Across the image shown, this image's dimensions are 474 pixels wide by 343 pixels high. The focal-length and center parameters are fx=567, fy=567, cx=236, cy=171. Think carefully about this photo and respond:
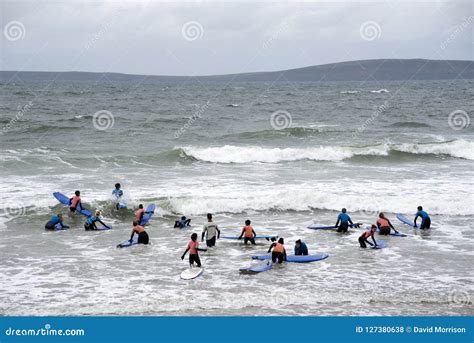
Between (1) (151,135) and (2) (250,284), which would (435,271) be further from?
(1) (151,135)

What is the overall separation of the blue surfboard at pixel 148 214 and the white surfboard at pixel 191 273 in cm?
682

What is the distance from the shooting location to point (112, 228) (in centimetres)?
2241

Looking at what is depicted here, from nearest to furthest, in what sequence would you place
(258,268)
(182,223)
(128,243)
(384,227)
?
(258,268)
(128,243)
(384,227)
(182,223)

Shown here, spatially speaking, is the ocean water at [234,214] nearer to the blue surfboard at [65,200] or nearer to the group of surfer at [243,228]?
the blue surfboard at [65,200]

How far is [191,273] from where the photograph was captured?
16094 millimetres

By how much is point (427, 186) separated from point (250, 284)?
53.9 ft

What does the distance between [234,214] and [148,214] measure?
3741 millimetres

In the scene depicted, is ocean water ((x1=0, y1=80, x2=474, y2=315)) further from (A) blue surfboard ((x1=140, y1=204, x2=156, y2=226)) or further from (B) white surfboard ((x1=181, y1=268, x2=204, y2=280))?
(A) blue surfboard ((x1=140, y1=204, x2=156, y2=226))

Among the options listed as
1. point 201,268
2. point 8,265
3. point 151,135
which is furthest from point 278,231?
point 151,135

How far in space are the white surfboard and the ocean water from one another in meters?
0.26

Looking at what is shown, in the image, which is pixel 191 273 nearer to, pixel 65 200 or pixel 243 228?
pixel 243 228

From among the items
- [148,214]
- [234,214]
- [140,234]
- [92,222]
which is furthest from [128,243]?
[234,214]

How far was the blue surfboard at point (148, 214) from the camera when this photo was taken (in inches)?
903

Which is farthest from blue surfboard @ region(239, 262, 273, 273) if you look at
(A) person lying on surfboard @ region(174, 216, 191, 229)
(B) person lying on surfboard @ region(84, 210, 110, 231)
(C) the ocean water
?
(B) person lying on surfboard @ region(84, 210, 110, 231)
